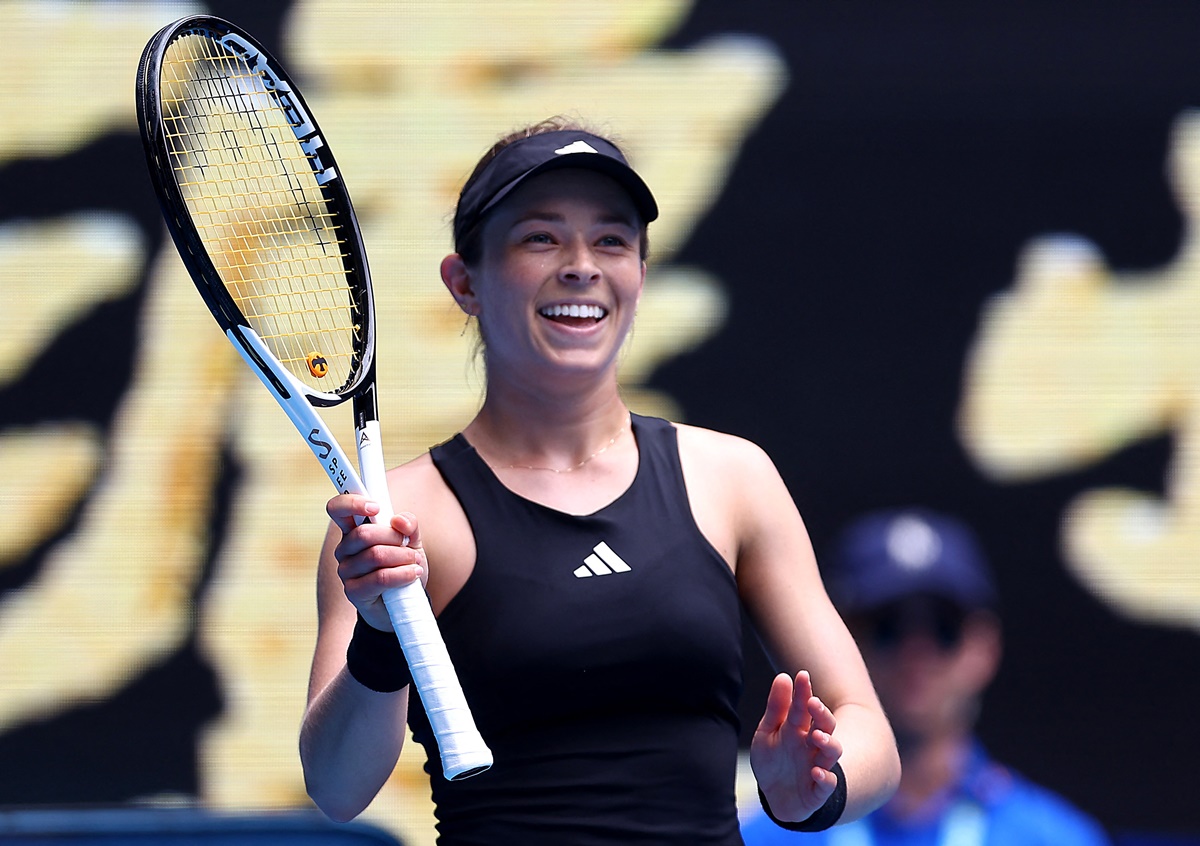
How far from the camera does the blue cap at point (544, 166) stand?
1441 mm

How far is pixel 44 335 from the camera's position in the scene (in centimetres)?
319

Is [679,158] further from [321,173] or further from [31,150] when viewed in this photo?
[321,173]

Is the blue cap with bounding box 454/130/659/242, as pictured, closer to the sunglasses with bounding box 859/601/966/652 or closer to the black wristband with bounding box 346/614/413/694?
the black wristband with bounding box 346/614/413/694

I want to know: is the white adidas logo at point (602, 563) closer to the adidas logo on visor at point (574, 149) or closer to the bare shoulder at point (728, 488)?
the bare shoulder at point (728, 488)

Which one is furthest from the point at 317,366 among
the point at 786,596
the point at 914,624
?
the point at 914,624

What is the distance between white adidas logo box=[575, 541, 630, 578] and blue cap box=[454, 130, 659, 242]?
361mm

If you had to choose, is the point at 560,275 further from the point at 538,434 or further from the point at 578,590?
the point at 578,590

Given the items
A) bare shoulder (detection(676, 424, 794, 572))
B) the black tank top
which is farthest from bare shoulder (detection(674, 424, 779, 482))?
the black tank top

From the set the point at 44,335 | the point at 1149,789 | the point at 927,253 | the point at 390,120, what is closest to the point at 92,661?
the point at 44,335

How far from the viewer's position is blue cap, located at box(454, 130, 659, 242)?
1.44 meters

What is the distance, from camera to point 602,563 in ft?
4.55

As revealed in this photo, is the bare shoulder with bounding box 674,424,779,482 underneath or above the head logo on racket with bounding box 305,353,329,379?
underneath

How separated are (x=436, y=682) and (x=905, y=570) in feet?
4.04

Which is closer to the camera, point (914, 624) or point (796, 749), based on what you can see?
point (796, 749)
